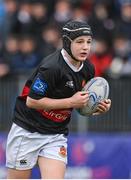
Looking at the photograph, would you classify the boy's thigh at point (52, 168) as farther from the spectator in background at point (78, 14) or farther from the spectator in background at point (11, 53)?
the spectator in background at point (78, 14)

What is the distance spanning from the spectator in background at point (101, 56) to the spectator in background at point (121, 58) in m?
0.09

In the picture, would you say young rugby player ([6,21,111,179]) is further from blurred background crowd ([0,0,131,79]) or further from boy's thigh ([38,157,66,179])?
blurred background crowd ([0,0,131,79])

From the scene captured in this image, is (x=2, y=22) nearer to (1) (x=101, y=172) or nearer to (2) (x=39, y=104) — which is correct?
(1) (x=101, y=172)

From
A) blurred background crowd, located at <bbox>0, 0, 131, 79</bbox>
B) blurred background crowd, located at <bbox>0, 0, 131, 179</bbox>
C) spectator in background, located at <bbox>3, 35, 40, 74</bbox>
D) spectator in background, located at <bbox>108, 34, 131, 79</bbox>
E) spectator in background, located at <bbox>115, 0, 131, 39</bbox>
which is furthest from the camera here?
spectator in background, located at <bbox>115, 0, 131, 39</bbox>

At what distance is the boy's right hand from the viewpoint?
7.68m

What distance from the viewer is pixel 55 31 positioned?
13.5 meters

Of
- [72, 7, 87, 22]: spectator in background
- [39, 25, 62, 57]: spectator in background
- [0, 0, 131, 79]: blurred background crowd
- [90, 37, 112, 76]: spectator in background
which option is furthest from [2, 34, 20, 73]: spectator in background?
[90, 37, 112, 76]: spectator in background

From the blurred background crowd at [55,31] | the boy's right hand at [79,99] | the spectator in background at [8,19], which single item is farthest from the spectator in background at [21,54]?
the boy's right hand at [79,99]

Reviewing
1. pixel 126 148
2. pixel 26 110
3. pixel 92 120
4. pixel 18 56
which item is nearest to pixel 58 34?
pixel 18 56

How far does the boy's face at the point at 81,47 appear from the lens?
7770 mm

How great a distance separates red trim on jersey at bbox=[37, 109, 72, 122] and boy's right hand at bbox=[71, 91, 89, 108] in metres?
0.34

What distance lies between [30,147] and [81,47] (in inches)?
47.2

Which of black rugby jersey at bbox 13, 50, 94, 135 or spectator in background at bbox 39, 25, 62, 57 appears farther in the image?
spectator in background at bbox 39, 25, 62, 57

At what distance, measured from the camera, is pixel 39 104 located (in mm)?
7797
